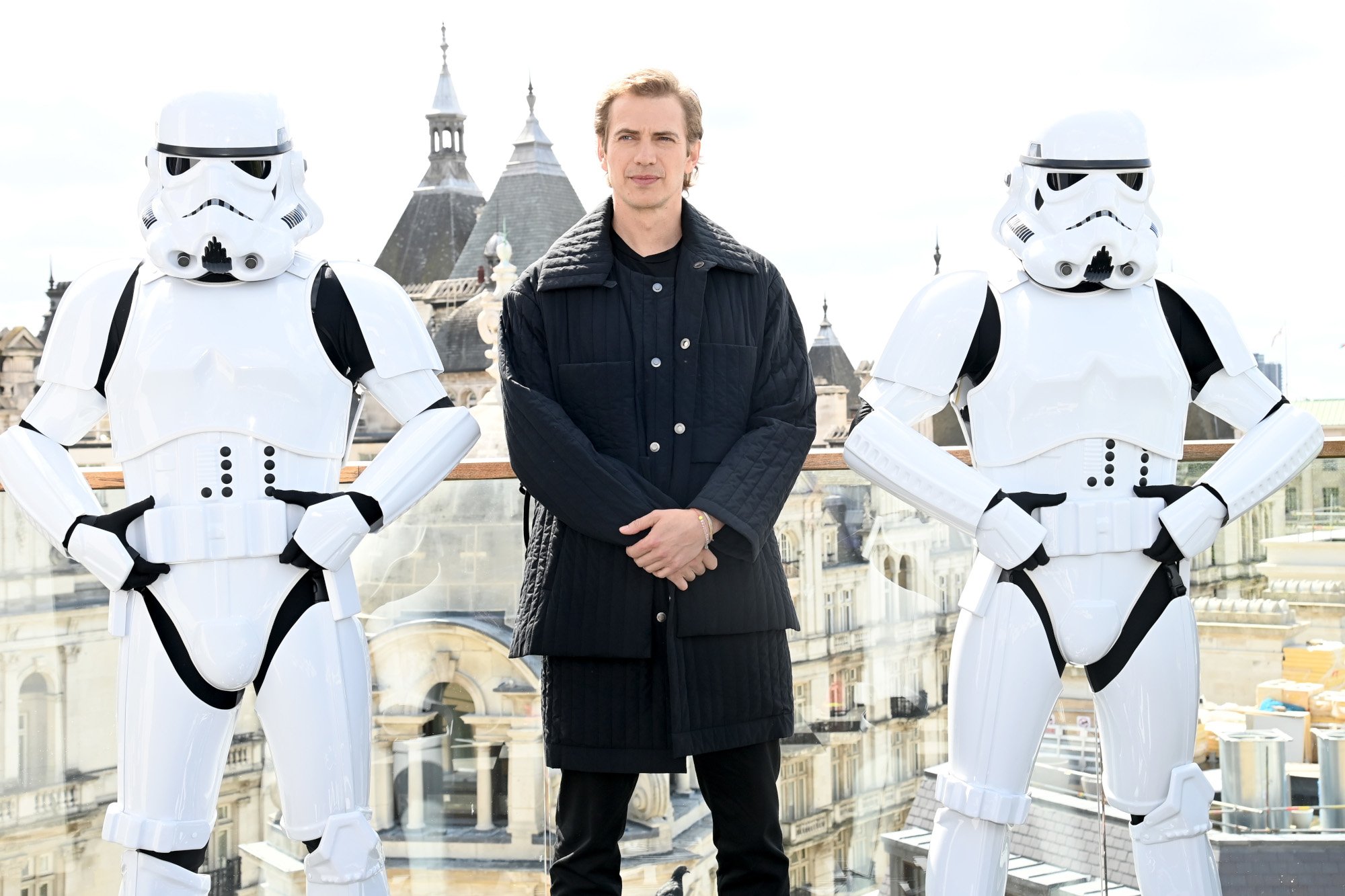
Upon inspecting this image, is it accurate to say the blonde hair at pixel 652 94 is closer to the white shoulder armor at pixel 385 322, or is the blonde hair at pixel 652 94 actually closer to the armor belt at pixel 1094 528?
the white shoulder armor at pixel 385 322

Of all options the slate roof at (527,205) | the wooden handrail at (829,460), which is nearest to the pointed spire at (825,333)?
the slate roof at (527,205)

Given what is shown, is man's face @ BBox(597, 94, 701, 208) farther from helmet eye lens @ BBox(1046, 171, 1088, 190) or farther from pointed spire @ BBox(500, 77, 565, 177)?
pointed spire @ BBox(500, 77, 565, 177)

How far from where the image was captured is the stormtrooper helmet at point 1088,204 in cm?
304

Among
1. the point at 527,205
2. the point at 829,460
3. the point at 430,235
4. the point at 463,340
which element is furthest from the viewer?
the point at 430,235

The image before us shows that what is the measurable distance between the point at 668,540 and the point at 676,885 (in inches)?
65.4

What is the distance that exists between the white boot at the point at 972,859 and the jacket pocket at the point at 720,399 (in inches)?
36.6

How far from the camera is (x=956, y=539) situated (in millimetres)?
4285

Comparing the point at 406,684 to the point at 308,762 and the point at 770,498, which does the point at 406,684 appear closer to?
the point at 308,762

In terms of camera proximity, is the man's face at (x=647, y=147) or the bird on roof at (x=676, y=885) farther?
the bird on roof at (x=676, y=885)

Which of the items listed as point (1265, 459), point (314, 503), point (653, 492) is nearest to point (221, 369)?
point (314, 503)

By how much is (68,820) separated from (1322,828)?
3.53 m

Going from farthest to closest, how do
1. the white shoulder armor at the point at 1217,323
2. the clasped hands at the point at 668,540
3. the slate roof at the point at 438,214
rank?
1. the slate roof at the point at 438,214
2. the white shoulder armor at the point at 1217,323
3. the clasped hands at the point at 668,540

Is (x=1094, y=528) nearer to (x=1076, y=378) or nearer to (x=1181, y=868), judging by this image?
(x=1076, y=378)

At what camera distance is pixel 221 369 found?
297 cm
